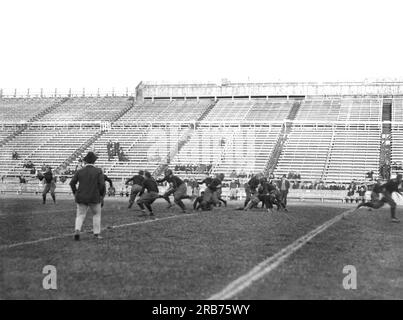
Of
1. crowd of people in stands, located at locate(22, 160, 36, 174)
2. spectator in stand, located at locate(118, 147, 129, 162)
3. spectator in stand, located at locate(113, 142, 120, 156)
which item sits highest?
spectator in stand, located at locate(113, 142, 120, 156)

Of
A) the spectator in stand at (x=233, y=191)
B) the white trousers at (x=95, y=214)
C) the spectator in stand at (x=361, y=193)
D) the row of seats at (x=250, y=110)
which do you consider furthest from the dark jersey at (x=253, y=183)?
the row of seats at (x=250, y=110)

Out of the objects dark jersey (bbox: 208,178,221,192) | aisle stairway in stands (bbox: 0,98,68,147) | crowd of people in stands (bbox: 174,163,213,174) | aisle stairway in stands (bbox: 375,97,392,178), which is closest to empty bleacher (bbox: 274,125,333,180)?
aisle stairway in stands (bbox: 375,97,392,178)

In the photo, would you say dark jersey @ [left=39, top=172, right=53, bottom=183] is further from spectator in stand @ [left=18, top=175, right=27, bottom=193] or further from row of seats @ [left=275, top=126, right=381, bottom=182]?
row of seats @ [left=275, top=126, right=381, bottom=182]

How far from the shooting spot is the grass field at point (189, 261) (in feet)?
24.8

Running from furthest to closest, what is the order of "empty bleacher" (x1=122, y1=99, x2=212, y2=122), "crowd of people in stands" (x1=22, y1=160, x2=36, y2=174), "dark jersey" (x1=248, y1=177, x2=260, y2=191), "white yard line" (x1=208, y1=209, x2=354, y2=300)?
"empty bleacher" (x1=122, y1=99, x2=212, y2=122) → "crowd of people in stands" (x1=22, y1=160, x2=36, y2=174) → "dark jersey" (x1=248, y1=177, x2=260, y2=191) → "white yard line" (x1=208, y1=209, x2=354, y2=300)

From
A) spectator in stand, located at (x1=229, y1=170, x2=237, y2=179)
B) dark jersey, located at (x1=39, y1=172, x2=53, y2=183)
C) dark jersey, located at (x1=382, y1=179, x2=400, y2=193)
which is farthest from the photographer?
spectator in stand, located at (x1=229, y1=170, x2=237, y2=179)

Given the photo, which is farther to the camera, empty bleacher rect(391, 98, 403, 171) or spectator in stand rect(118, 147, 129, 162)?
spectator in stand rect(118, 147, 129, 162)

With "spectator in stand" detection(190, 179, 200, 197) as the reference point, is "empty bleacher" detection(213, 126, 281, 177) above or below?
above

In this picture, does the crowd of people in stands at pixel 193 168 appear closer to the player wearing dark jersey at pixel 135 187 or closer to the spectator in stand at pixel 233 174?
the spectator in stand at pixel 233 174

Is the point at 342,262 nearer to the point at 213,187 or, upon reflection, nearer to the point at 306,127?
the point at 213,187

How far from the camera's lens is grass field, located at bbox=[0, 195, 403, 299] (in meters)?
7.55

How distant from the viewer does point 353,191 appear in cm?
4006

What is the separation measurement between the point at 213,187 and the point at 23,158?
1283 inches

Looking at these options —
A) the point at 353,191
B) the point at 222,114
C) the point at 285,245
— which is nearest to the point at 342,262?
the point at 285,245
